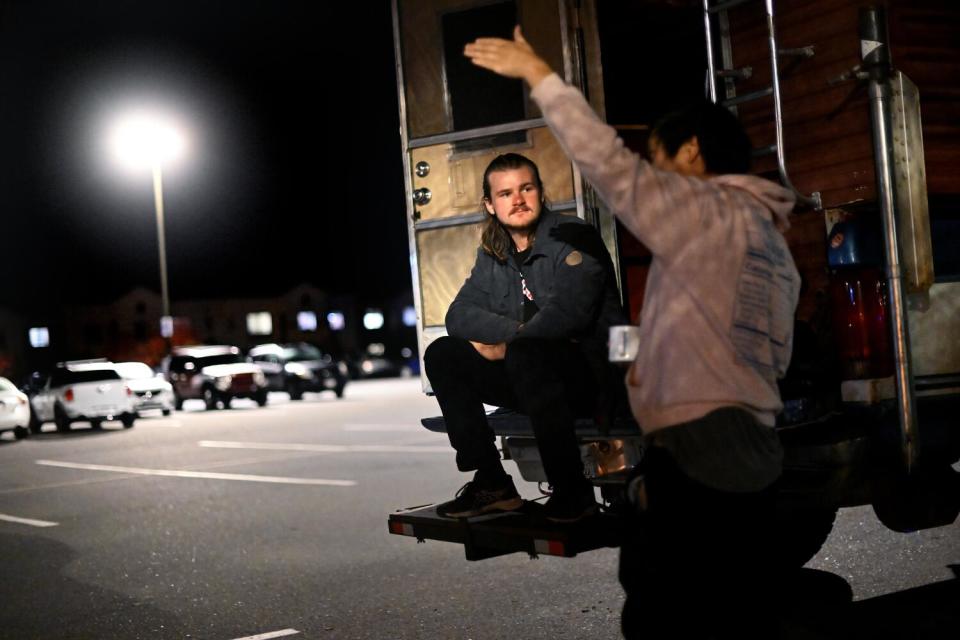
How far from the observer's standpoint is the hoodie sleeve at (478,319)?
14.0ft

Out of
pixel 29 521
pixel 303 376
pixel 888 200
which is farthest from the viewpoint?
pixel 303 376

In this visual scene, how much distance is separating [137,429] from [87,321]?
71.5 metres

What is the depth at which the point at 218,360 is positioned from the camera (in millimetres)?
32094

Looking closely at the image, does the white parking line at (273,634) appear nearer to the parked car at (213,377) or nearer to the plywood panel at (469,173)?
the plywood panel at (469,173)

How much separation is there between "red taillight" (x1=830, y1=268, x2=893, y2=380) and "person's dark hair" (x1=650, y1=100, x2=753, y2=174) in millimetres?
1550

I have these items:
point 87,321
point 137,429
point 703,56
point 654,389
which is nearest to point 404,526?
point 654,389

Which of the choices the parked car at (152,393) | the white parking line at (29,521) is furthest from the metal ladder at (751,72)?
the parked car at (152,393)

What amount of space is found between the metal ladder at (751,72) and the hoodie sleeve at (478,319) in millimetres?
1098

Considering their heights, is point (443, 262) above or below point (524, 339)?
above

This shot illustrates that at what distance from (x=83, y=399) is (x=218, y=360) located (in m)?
6.93

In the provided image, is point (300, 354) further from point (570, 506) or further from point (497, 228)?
point (570, 506)

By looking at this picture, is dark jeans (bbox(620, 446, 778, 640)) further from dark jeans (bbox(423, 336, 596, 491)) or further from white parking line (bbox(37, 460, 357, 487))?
white parking line (bbox(37, 460, 357, 487))

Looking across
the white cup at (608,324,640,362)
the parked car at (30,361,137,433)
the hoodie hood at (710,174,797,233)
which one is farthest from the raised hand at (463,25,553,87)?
the parked car at (30,361,137,433)

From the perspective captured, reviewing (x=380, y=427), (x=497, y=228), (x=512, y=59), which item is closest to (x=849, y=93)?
(x=497, y=228)
